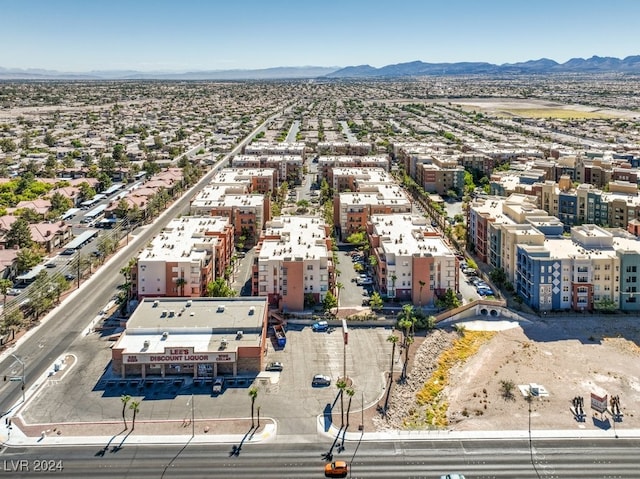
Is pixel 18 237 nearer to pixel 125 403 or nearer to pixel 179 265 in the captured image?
pixel 179 265

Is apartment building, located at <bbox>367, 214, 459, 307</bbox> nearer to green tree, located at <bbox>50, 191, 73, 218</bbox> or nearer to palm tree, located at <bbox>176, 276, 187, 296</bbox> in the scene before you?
palm tree, located at <bbox>176, 276, 187, 296</bbox>

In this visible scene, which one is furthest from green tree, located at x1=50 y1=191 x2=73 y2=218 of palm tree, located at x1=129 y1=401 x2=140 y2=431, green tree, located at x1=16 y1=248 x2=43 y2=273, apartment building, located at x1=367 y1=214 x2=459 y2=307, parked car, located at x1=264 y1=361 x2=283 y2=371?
palm tree, located at x1=129 y1=401 x2=140 y2=431

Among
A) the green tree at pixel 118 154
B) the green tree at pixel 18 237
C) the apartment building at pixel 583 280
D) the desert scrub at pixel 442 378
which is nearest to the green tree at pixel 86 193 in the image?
the green tree at pixel 18 237

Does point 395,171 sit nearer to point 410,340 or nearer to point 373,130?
point 373,130

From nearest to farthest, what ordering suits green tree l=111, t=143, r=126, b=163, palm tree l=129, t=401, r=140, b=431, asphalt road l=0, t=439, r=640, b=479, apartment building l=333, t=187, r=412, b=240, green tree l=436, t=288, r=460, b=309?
asphalt road l=0, t=439, r=640, b=479
palm tree l=129, t=401, r=140, b=431
green tree l=436, t=288, r=460, b=309
apartment building l=333, t=187, r=412, b=240
green tree l=111, t=143, r=126, b=163

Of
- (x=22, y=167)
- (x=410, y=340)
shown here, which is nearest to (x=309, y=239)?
(x=410, y=340)

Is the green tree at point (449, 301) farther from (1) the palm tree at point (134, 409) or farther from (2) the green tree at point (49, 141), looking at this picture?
(2) the green tree at point (49, 141)

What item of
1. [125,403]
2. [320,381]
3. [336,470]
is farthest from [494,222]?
[125,403]
